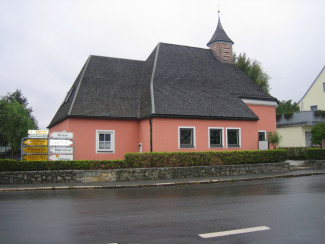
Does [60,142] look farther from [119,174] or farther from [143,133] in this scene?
[143,133]

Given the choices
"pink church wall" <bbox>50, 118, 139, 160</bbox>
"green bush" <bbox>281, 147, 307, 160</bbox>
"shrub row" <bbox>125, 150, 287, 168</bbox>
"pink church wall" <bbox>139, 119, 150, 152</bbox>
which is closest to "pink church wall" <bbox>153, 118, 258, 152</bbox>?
"pink church wall" <bbox>139, 119, 150, 152</bbox>

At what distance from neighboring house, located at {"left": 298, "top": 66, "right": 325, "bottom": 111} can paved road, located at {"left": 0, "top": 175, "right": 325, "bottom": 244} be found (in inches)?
1421

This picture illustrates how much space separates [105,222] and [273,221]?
11.7 ft

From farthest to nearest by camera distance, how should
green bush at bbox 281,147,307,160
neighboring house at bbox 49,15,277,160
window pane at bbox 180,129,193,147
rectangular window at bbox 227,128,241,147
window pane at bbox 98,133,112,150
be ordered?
green bush at bbox 281,147,307,160 → rectangular window at bbox 227,128,241,147 → window pane at bbox 98,133,112,150 → window pane at bbox 180,129,193,147 → neighboring house at bbox 49,15,277,160

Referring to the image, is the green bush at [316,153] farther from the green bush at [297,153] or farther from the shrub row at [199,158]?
the green bush at [297,153]

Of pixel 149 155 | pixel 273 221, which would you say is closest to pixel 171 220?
pixel 273 221

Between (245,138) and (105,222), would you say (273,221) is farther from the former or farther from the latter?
(245,138)

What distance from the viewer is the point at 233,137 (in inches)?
898

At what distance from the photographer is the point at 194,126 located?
2136 cm

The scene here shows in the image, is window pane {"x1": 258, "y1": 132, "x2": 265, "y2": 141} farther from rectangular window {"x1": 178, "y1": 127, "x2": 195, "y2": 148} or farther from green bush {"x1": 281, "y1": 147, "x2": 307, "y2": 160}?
rectangular window {"x1": 178, "y1": 127, "x2": 195, "y2": 148}

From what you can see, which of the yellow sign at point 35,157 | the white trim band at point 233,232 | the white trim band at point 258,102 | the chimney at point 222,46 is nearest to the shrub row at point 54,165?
the yellow sign at point 35,157

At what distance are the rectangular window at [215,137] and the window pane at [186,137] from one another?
1.49 meters

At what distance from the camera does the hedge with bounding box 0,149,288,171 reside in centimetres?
1549

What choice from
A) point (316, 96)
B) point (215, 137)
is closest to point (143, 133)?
point (215, 137)
